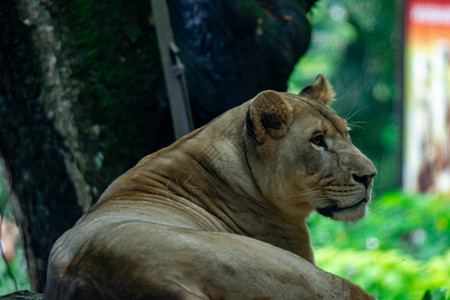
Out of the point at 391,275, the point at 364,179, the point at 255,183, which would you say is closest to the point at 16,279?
the point at 391,275

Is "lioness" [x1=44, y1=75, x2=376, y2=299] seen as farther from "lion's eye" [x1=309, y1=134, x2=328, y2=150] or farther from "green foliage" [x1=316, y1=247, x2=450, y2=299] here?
"green foliage" [x1=316, y1=247, x2=450, y2=299]

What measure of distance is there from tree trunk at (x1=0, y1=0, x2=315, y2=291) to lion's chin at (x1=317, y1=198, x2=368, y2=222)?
1435mm

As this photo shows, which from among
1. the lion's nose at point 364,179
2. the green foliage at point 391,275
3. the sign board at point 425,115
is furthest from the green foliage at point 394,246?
the lion's nose at point 364,179

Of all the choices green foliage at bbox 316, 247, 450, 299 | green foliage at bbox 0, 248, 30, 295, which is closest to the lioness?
green foliage at bbox 316, 247, 450, 299

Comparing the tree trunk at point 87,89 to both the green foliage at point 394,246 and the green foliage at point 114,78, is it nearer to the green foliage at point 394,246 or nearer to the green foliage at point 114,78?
the green foliage at point 114,78

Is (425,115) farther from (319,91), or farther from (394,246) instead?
(319,91)

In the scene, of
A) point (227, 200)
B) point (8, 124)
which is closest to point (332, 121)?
point (227, 200)

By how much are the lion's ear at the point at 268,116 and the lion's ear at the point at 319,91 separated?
0.47 m

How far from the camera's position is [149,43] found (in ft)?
13.7

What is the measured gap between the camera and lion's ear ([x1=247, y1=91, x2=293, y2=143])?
9.14 feet

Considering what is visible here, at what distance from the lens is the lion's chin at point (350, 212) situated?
289 centimetres

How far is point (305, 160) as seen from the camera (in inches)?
111

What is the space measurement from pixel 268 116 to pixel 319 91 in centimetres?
60

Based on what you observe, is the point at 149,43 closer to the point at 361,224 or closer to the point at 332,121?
the point at 332,121
